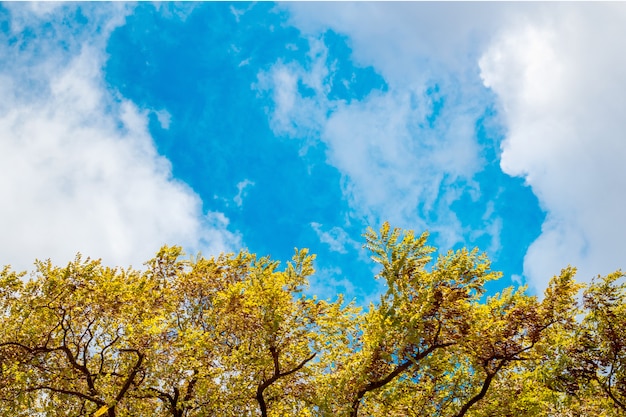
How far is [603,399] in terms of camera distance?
16891 millimetres

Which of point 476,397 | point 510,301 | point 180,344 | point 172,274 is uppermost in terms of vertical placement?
point 172,274

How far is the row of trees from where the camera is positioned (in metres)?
14.0

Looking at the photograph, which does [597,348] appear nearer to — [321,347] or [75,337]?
[321,347]

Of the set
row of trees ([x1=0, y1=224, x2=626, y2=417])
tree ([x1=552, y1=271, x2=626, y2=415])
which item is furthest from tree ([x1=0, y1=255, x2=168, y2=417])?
tree ([x1=552, y1=271, x2=626, y2=415])

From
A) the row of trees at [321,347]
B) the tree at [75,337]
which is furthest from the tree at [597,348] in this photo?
the tree at [75,337]

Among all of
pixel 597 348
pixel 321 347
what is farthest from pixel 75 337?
pixel 597 348

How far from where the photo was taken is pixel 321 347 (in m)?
15.6

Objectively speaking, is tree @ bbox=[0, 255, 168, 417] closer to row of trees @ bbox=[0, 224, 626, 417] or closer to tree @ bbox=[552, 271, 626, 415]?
row of trees @ bbox=[0, 224, 626, 417]

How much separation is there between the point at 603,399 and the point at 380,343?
901 centimetres

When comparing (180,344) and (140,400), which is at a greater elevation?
(180,344)

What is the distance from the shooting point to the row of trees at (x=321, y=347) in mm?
13969

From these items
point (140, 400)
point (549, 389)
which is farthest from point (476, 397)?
point (140, 400)

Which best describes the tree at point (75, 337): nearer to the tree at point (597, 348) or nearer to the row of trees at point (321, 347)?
the row of trees at point (321, 347)

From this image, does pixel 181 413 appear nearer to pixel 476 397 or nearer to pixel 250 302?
pixel 250 302
